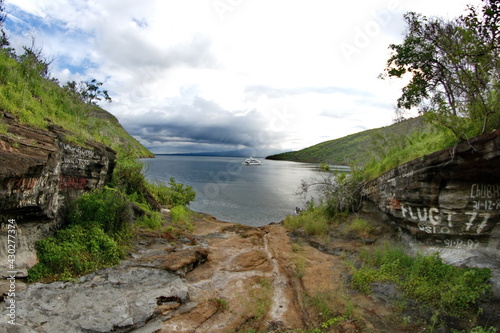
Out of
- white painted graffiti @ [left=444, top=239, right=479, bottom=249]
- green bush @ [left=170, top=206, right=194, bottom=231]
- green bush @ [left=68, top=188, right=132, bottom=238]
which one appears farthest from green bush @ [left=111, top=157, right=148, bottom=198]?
white painted graffiti @ [left=444, top=239, right=479, bottom=249]

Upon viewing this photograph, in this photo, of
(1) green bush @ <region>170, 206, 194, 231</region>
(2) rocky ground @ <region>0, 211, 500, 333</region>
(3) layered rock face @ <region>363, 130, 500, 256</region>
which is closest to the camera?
(2) rocky ground @ <region>0, 211, 500, 333</region>

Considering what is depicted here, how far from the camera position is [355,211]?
15.4 meters

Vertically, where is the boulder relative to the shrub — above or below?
below

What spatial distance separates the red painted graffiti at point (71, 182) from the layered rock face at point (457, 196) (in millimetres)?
11712

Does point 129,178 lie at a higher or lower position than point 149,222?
higher

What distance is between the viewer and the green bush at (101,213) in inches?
371

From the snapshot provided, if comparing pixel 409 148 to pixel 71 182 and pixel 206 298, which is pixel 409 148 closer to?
pixel 206 298

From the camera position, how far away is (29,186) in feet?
23.4

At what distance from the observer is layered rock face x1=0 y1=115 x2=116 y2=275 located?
662 centimetres

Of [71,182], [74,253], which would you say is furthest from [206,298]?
[71,182]

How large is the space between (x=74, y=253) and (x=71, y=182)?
10.7 feet

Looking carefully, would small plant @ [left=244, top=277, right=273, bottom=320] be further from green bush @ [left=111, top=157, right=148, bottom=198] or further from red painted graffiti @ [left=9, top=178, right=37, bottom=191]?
green bush @ [left=111, top=157, right=148, bottom=198]

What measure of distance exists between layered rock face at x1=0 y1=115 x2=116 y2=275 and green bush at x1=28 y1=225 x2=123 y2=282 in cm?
26

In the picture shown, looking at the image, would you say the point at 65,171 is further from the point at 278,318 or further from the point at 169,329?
the point at 278,318
